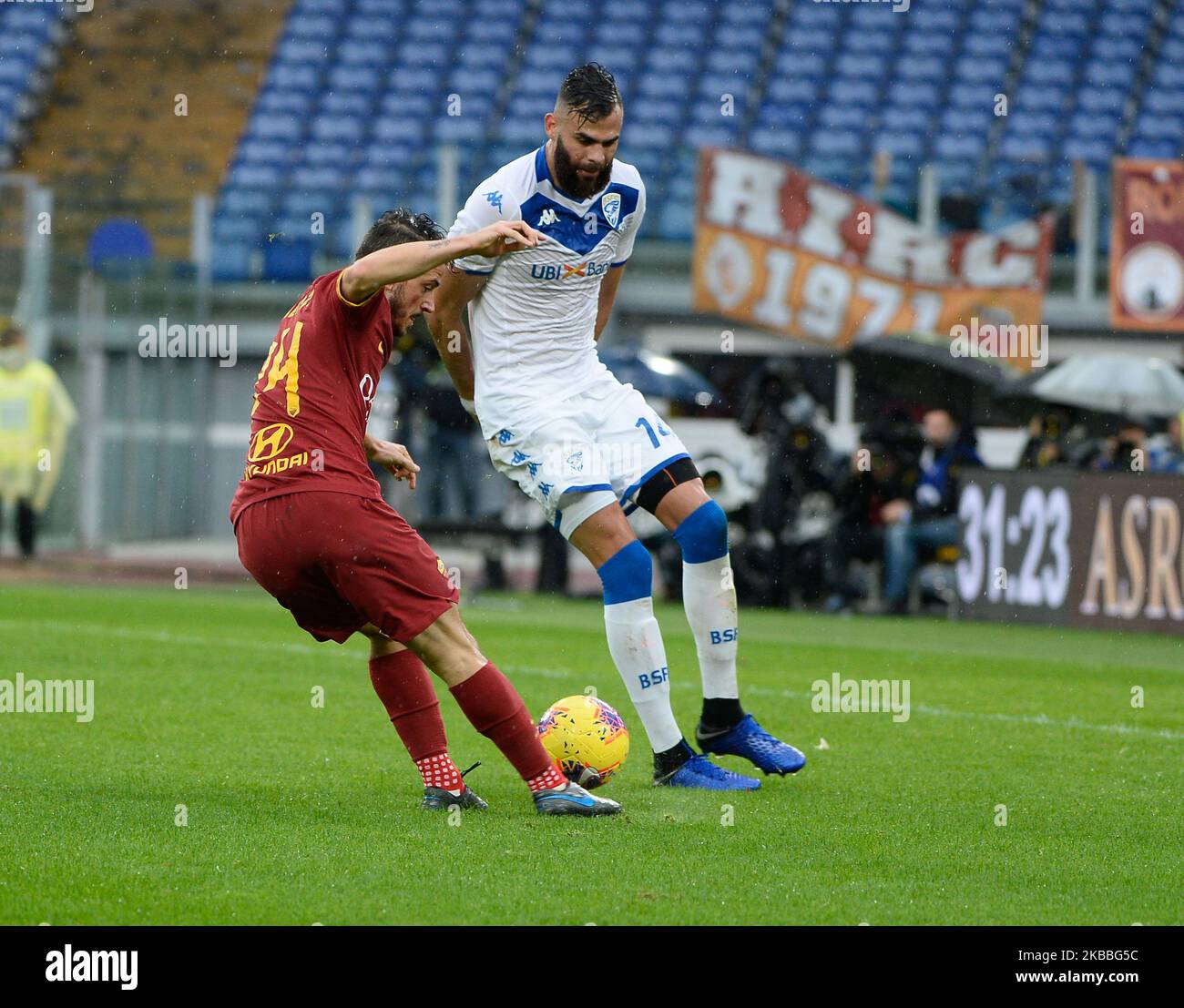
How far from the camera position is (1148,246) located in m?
16.4

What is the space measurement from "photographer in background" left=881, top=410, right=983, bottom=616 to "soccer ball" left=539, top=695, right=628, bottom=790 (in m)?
8.07

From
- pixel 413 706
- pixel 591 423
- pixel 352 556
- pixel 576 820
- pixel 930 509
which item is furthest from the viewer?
pixel 930 509

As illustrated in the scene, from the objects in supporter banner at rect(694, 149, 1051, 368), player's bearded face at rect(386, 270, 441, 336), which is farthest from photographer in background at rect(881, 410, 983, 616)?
player's bearded face at rect(386, 270, 441, 336)

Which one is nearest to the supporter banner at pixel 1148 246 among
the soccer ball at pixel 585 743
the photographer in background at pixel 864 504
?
the photographer in background at pixel 864 504

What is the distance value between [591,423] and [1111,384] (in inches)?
354

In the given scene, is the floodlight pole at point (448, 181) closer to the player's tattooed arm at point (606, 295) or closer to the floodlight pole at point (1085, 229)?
the floodlight pole at point (1085, 229)

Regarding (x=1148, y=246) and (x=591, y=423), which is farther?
(x=1148, y=246)

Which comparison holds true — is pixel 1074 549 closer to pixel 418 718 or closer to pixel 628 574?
pixel 628 574

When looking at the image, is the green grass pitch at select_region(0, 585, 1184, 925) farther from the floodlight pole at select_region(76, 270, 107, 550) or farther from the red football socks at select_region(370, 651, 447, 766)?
the floodlight pole at select_region(76, 270, 107, 550)

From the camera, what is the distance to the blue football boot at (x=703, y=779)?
5.53m

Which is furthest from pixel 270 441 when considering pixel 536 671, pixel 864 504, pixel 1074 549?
pixel 864 504

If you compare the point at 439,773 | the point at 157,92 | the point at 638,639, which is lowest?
the point at 439,773

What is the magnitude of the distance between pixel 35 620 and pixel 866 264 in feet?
30.0
